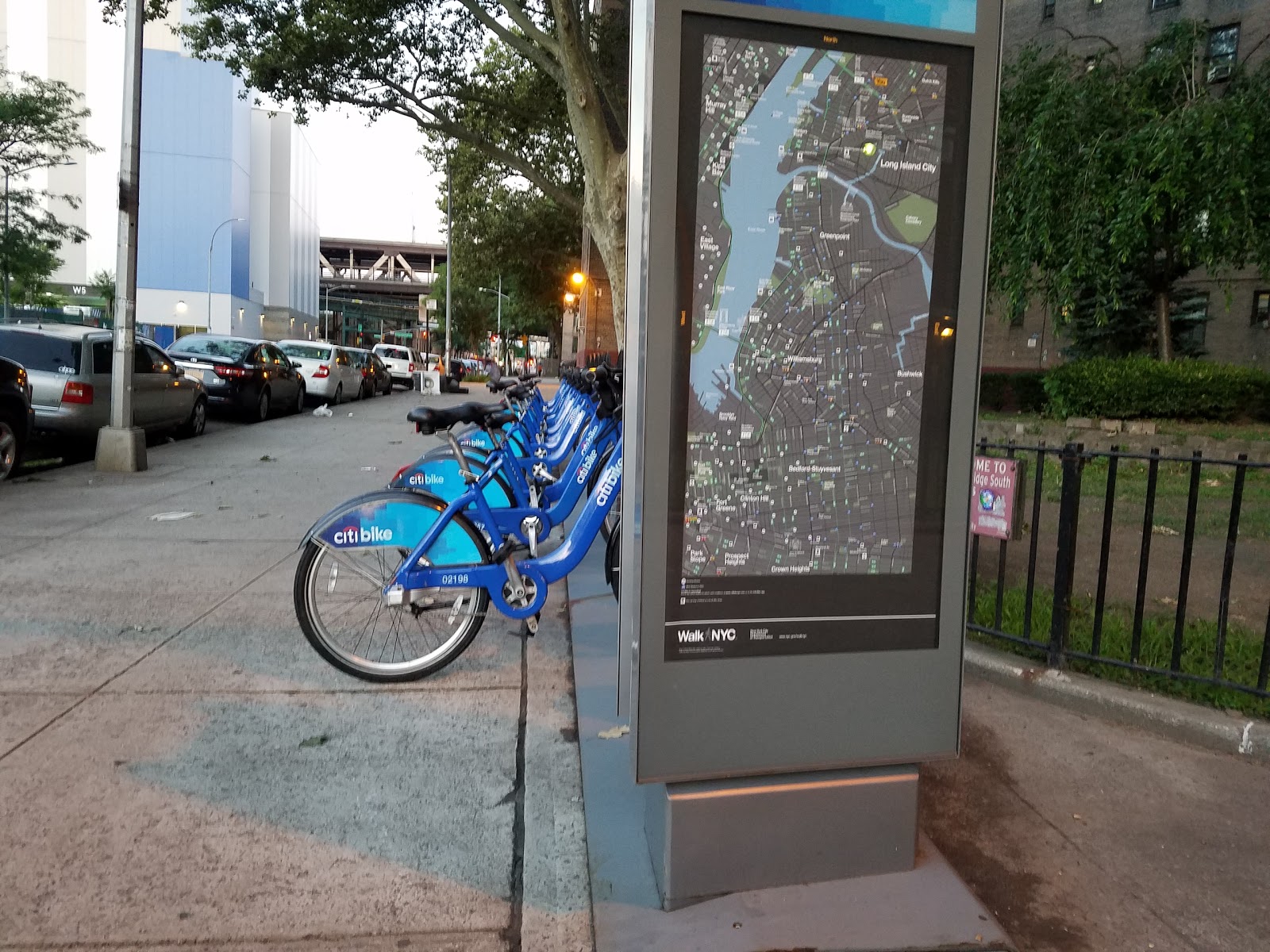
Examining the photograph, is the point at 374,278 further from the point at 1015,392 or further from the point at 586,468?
the point at 586,468

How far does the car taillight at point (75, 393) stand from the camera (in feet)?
36.7

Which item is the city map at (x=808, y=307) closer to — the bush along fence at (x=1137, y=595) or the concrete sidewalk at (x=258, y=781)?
the concrete sidewalk at (x=258, y=781)

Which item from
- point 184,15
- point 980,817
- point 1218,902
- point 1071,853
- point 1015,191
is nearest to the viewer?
point 1218,902

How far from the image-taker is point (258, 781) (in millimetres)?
3373

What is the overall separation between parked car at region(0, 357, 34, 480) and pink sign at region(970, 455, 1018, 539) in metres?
8.62

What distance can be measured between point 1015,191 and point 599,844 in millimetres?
12159

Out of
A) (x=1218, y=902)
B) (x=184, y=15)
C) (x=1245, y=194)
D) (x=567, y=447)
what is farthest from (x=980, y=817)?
(x=184, y=15)

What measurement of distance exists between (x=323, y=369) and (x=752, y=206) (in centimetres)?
2234

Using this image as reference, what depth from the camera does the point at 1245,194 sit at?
1110 centimetres

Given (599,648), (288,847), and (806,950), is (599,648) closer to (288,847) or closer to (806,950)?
(288,847)

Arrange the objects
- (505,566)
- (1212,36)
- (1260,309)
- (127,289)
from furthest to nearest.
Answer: (1260,309) < (1212,36) < (127,289) < (505,566)

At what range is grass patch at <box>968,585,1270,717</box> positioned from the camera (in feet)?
13.6

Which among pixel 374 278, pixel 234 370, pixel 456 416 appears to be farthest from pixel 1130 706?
pixel 374 278

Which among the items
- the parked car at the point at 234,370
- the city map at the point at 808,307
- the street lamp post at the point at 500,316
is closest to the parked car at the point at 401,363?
the parked car at the point at 234,370
